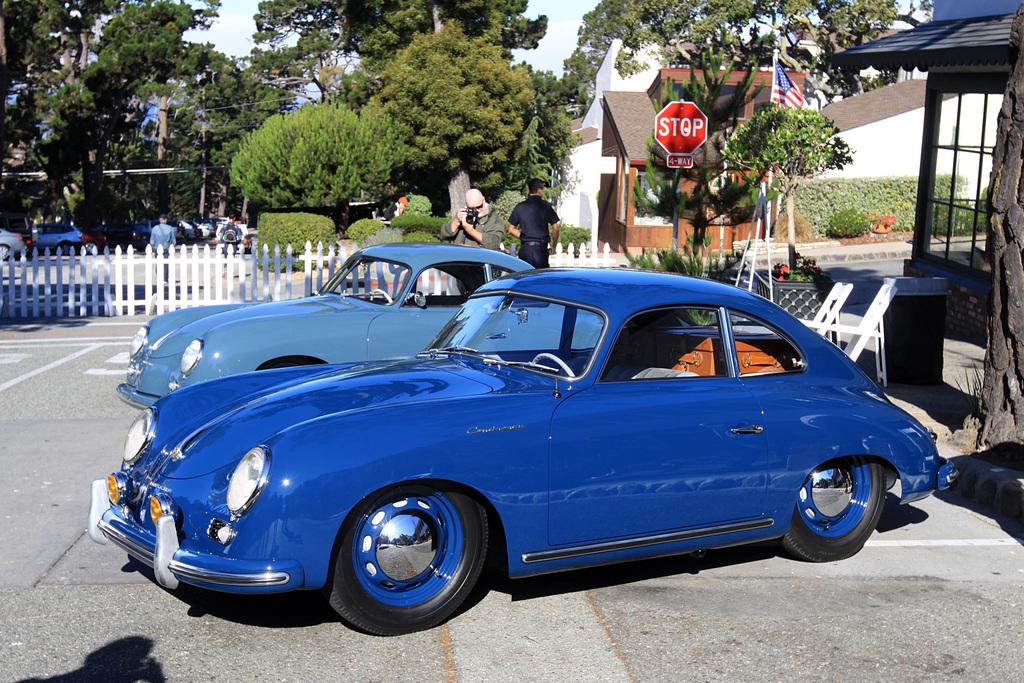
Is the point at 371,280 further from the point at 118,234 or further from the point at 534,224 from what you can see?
the point at 118,234

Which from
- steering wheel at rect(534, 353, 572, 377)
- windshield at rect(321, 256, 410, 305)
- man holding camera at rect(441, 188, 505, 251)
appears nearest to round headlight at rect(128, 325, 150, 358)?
windshield at rect(321, 256, 410, 305)

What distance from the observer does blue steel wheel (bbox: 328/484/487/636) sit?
13.1 ft

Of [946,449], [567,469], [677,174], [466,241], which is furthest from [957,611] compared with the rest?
[677,174]

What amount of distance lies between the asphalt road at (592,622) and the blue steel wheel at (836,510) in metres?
0.11

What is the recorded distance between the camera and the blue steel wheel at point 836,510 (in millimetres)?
5086

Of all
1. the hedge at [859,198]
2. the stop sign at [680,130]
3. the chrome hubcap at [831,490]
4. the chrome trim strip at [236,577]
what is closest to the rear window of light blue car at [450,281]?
the chrome hubcap at [831,490]

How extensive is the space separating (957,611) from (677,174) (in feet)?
32.1

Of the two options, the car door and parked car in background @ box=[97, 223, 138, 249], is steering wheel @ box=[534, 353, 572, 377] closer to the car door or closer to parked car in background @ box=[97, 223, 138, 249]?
the car door

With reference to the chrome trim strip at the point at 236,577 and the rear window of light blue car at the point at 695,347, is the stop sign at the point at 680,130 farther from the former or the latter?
the chrome trim strip at the point at 236,577

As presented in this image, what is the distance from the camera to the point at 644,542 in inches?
177

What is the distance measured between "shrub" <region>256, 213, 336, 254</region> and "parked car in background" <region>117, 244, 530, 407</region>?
→ 17296mm

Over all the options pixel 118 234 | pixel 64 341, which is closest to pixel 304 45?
pixel 118 234

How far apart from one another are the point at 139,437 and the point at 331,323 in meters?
2.76

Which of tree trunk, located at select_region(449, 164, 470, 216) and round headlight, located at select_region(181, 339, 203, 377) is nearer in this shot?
round headlight, located at select_region(181, 339, 203, 377)
